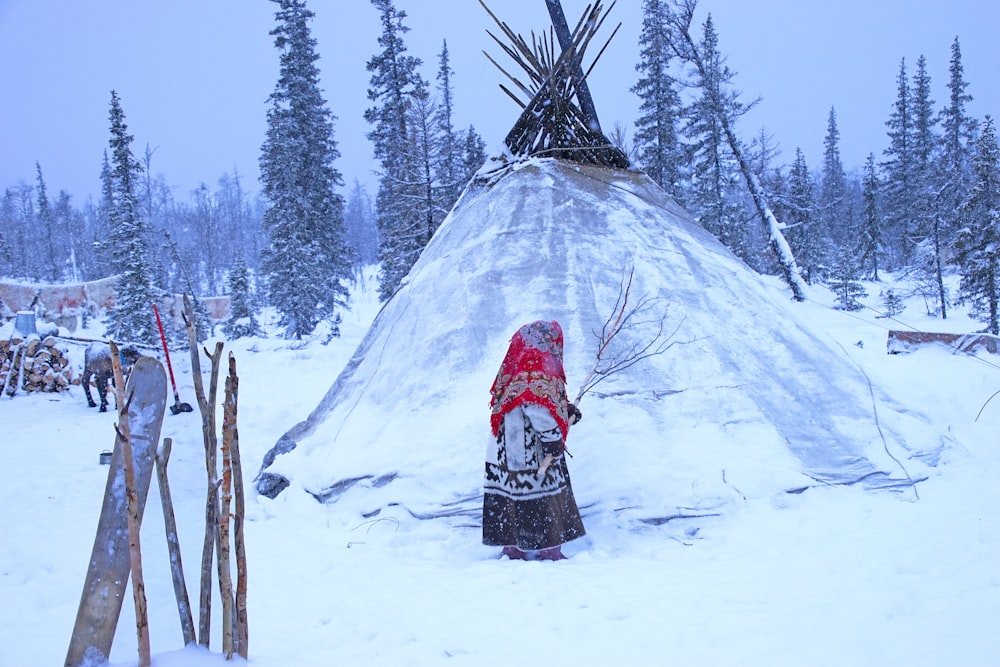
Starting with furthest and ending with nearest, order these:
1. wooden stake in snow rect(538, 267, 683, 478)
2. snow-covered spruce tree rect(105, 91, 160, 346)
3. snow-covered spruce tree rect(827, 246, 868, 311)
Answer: snow-covered spruce tree rect(827, 246, 868, 311) → snow-covered spruce tree rect(105, 91, 160, 346) → wooden stake in snow rect(538, 267, 683, 478)

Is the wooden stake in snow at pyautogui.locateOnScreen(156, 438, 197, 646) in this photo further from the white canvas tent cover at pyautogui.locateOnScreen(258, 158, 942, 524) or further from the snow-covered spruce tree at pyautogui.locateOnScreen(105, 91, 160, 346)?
the snow-covered spruce tree at pyautogui.locateOnScreen(105, 91, 160, 346)

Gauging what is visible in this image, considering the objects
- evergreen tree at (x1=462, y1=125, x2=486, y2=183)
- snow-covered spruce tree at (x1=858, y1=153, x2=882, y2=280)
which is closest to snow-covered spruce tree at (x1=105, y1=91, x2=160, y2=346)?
evergreen tree at (x1=462, y1=125, x2=486, y2=183)

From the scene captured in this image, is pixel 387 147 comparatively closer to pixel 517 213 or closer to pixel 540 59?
pixel 540 59

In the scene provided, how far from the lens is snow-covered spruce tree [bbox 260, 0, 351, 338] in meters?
19.5

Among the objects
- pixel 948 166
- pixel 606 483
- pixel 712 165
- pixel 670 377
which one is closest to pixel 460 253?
pixel 670 377

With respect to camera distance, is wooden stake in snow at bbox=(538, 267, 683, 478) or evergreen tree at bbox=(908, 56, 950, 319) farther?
evergreen tree at bbox=(908, 56, 950, 319)

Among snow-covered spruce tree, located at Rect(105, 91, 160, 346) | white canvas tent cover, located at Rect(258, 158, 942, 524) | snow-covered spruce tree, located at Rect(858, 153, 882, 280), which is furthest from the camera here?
snow-covered spruce tree, located at Rect(858, 153, 882, 280)

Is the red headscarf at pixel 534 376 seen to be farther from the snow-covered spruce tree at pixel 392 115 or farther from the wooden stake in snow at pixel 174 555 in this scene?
the snow-covered spruce tree at pixel 392 115

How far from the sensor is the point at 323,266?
21156 millimetres

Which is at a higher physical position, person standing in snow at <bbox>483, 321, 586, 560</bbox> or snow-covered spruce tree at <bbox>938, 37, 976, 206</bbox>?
snow-covered spruce tree at <bbox>938, 37, 976, 206</bbox>

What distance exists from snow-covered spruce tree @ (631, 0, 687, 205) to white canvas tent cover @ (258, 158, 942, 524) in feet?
50.1

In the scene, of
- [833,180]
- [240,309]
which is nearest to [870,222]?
[833,180]

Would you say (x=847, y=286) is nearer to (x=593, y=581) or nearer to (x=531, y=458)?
(x=531, y=458)

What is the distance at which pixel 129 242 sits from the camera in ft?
60.1
